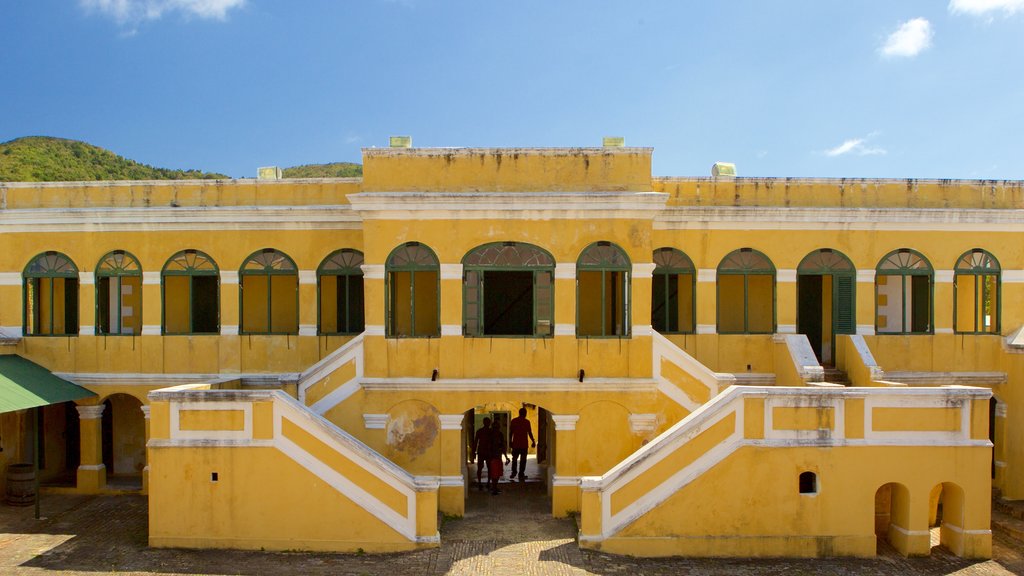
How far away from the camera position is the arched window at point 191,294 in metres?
16.1

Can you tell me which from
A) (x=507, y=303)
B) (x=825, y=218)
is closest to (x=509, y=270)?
(x=507, y=303)

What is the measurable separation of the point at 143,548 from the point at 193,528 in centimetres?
106

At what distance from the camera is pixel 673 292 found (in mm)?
16594

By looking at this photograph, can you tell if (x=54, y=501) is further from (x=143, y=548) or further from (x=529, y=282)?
(x=529, y=282)

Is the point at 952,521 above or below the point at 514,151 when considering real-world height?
below

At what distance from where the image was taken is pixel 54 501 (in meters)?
15.4

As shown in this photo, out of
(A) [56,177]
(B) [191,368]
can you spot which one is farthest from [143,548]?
(A) [56,177]

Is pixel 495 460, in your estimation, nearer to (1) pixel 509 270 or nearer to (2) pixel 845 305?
(1) pixel 509 270

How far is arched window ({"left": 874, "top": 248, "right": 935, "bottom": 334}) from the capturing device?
1605cm

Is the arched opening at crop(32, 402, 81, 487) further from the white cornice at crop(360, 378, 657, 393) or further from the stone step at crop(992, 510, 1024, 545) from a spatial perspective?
the stone step at crop(992, 510, 1024, 545)

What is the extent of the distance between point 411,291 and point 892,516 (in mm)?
10501

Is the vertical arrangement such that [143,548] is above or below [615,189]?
below

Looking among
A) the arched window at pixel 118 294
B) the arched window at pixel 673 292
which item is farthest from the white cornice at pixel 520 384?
the arched window at pixel 118 294

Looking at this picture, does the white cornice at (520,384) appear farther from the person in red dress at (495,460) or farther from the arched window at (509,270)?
the person in red dress at (495,460)
